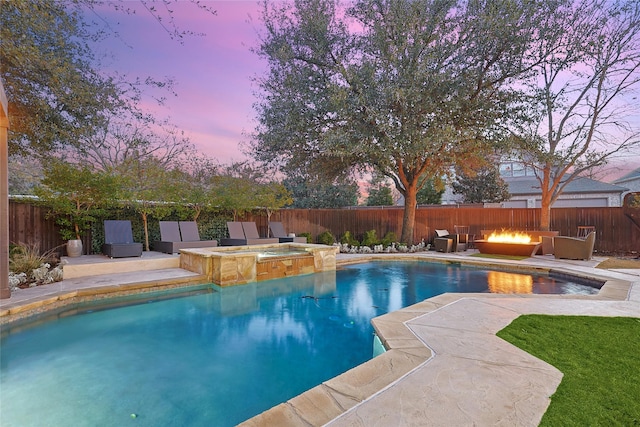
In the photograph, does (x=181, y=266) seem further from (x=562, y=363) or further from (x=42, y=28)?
(x=562, y=363)

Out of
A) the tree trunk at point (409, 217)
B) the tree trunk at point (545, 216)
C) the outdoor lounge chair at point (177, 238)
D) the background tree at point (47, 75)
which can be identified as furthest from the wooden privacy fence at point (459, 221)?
the background tree at point (47, 75)

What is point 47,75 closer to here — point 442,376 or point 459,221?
point 442,376

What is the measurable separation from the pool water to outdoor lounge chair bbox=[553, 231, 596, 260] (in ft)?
12.0

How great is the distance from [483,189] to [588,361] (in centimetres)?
2068

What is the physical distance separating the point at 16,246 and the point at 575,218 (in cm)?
1738

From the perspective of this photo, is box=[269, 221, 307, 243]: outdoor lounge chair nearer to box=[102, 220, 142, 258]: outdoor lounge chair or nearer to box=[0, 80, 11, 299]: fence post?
box=[102, 220, 142, 258]: outdoor lounge chair

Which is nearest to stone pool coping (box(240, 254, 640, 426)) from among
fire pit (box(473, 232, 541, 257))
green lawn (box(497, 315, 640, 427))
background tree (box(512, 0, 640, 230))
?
green lawn (box(497, 315, 640, 427))

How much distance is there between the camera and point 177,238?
936cm

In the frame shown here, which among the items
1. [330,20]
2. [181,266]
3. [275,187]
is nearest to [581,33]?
[330,20]

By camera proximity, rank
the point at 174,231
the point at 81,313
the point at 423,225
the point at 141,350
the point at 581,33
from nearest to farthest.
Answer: the point at 141,350, the point at 81,313, the point at 174,231, the point at 581,33, the point at 423,225

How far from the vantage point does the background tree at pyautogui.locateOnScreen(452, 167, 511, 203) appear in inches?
821

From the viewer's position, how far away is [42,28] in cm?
742

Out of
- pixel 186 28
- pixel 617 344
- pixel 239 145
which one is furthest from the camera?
pixel 239 145

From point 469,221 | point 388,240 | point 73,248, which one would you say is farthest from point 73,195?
point 469,221
